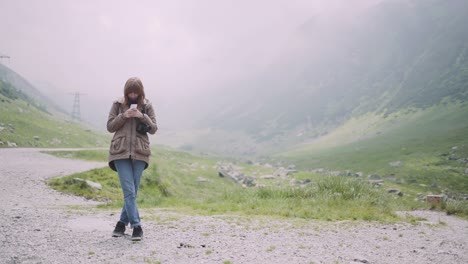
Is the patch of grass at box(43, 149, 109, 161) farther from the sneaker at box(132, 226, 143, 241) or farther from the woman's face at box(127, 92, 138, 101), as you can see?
the sneaker at box(132, 226, 143, 241)

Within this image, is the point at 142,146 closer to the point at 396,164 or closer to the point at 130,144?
the point at 130,144

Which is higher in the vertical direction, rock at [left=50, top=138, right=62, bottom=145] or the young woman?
rock at [left=50, top=138, right=62, bottom=145]

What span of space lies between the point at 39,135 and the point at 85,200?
3882 centimetres

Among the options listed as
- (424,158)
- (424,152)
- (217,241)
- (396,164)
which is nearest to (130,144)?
(217,241)

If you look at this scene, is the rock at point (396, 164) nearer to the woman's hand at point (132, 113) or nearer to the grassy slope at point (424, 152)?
the grassy slope at point (424, 152)

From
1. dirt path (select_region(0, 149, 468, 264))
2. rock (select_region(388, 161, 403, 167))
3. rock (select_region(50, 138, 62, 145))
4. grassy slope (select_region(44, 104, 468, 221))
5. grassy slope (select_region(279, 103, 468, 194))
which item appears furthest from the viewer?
rock (select_region(388, 161, 403, 167))

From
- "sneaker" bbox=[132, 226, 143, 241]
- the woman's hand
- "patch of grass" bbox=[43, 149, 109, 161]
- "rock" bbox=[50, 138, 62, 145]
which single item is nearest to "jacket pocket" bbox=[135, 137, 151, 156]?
the woman's hand

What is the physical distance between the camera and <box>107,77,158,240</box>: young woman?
8.26m

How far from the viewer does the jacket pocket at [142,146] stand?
329 inches

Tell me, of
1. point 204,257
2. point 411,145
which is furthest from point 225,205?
point 411,145

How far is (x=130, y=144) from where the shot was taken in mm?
8344

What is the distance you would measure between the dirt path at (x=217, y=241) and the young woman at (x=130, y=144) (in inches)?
25.9

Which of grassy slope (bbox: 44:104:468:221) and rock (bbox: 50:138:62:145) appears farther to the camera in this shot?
rock (bbox: 50:138:62:145)

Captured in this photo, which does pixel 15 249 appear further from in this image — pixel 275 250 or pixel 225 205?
pixel 225 205
